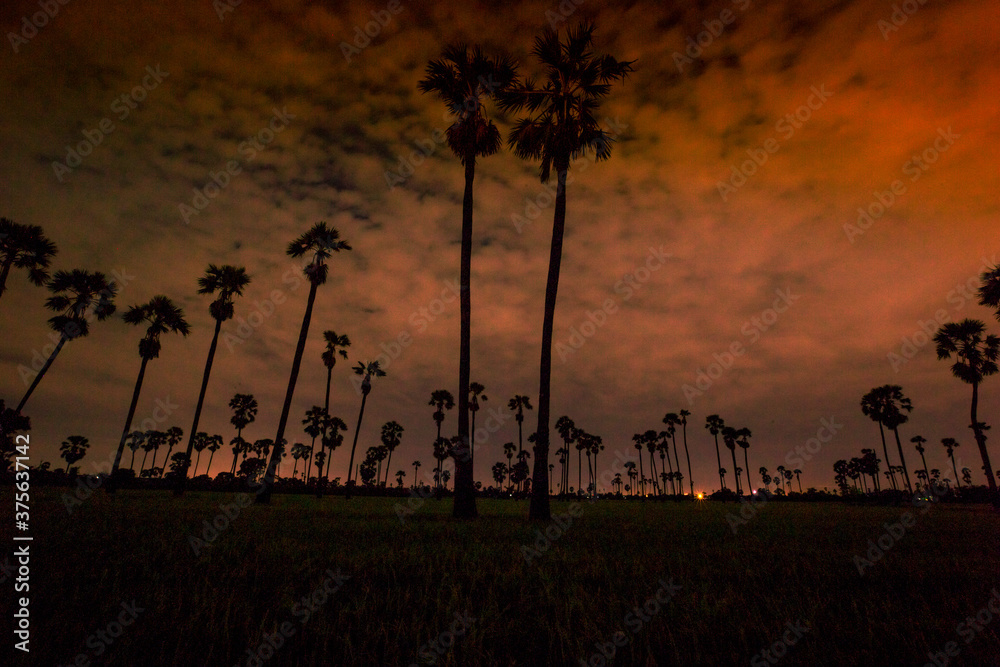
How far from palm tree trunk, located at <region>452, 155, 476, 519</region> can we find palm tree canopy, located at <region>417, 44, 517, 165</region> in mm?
736

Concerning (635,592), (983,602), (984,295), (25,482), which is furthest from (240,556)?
(984,295)

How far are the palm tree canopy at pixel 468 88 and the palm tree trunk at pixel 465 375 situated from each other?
0.74 m

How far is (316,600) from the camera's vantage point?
3846mm

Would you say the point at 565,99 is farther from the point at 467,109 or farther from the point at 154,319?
the point at 154,319

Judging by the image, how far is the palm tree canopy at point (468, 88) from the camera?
17.9 metres

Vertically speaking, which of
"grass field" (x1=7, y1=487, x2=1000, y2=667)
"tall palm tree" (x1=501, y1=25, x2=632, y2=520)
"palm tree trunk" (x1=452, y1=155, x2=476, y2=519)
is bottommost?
"grass field" (x1=7, y1=487, x2=1000, y2=667)

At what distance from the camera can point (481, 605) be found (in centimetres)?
387

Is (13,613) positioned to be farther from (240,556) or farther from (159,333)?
(159,333)

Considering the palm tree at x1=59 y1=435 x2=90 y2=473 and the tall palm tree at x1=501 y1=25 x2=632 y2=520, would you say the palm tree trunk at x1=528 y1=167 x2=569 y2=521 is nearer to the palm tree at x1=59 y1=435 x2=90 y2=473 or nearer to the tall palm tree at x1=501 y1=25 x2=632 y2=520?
the tall palm tree at x1=501 y1=25 x2=632 y2=520

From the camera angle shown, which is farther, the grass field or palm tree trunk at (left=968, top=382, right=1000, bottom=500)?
palm tree trunk at (left=968, top=382, right=1000, bottom=500)

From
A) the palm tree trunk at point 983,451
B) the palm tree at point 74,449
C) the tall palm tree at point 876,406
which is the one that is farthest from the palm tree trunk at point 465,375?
the palm tree at point 74,449

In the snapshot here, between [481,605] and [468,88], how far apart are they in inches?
760

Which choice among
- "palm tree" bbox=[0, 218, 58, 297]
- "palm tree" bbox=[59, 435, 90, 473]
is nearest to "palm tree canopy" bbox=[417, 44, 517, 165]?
"palm tree" bbox=[0, 218, 58, 297]

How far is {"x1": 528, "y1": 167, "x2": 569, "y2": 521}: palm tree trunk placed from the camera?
1425cm
